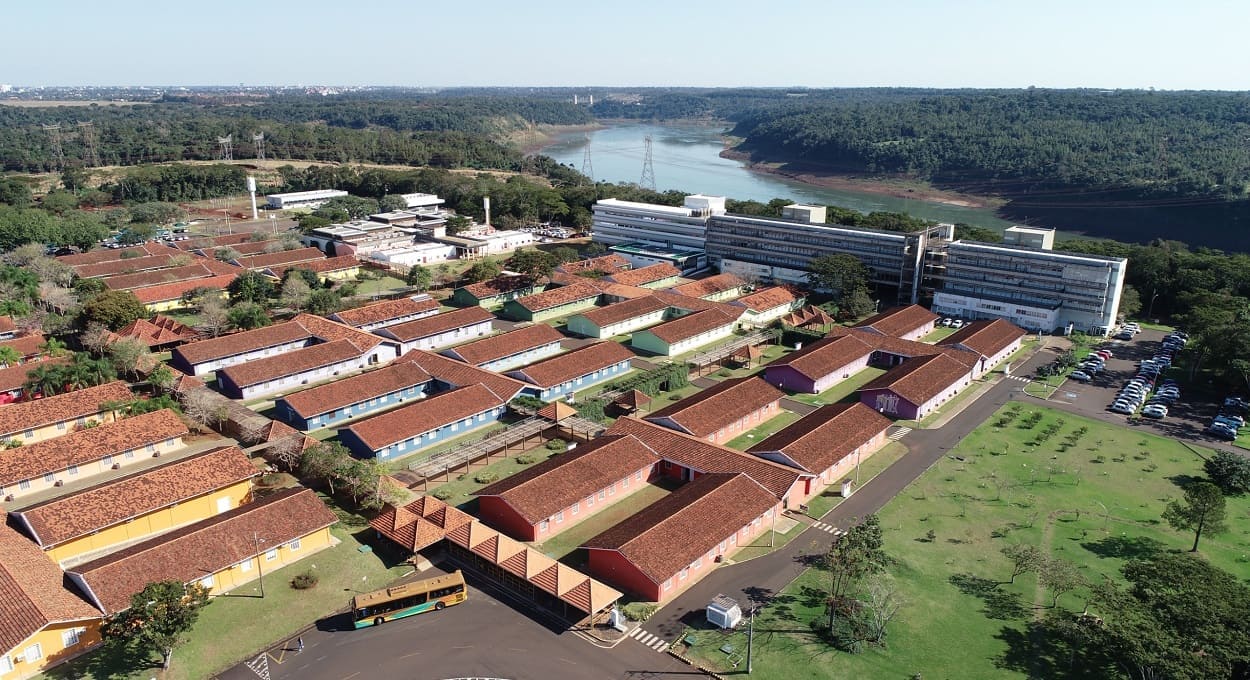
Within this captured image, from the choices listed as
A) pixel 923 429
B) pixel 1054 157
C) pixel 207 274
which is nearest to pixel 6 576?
pixel 923 429

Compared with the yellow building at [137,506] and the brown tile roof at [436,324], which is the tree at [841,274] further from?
the yellow building at [137,506]

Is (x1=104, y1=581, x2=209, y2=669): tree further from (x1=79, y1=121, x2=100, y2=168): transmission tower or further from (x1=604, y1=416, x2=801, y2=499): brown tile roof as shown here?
(x1=79, y1=121, x2=100, y2=168): transmission tower

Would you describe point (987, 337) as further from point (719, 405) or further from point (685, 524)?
point (685, 524)

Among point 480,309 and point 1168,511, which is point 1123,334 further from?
point 480,309

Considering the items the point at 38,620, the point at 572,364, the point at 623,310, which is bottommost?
the point at 38,620

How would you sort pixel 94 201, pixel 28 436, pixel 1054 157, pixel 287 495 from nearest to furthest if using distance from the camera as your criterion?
pixel 287 495 → pixel 28 436 → pixel 94 201 → pixel 1054 157

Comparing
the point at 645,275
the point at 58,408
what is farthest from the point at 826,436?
the point at 58,408

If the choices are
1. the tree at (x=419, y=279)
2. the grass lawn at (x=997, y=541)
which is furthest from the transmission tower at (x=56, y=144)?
the grass lawn at (x=997, y=541)
